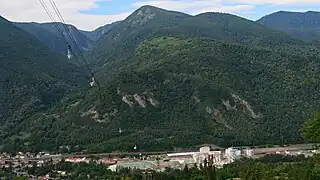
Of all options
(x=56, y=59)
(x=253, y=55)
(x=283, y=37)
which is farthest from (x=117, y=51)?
(x=253, y=55)

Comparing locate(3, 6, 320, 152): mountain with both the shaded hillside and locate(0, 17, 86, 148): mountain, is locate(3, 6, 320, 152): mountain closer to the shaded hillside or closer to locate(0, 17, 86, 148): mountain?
the shaded hillside

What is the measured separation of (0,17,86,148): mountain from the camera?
81688 millimetres

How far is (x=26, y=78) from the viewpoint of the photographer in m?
96.1

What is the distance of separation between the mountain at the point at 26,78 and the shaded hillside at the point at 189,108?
8199mm

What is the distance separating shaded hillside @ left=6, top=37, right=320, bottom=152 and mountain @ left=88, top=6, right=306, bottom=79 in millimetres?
28105

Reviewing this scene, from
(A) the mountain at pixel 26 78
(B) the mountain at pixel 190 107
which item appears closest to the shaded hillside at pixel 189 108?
(B) the mountain at pixel 190 107

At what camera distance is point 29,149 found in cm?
6034

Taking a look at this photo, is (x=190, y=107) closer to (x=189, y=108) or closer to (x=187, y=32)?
(x=189, y=108)

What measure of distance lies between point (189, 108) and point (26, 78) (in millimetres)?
38707

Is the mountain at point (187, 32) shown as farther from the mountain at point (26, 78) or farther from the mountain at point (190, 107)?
the mountain at point (190, 107)

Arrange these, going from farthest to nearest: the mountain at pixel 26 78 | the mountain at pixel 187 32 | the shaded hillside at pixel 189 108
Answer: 1. the mountain at pixel 187 32
2. the mountain at pixel 26 78
3. the shaded hillside at pixel 189 108

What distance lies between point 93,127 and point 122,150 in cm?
709

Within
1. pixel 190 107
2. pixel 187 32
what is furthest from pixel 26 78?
pixel 190 107

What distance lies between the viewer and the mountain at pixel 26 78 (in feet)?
268
